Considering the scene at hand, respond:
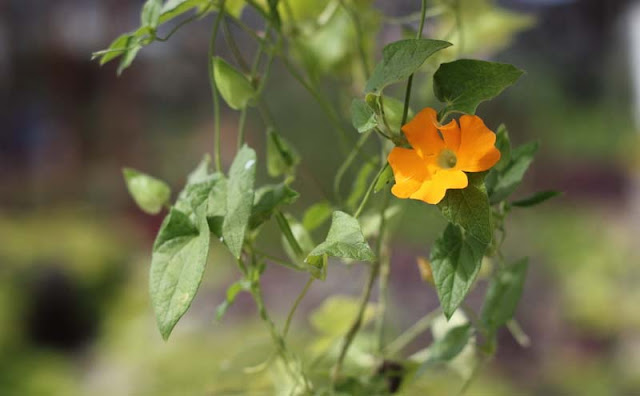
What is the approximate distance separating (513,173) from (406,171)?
0.05 meters

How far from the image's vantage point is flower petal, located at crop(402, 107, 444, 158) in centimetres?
23

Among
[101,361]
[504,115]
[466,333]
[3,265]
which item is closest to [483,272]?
[466,333]

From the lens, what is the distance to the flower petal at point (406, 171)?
22 centimetres

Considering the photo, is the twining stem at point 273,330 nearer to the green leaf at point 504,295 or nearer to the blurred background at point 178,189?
the green leaf at point 504,295

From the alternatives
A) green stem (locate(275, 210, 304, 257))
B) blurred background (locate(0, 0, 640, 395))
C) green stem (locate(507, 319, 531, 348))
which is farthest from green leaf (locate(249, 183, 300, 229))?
blurred background (locate(0, 0, 640, 395))

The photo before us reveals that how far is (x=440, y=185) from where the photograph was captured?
0.22 metres

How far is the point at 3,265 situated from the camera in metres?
1.95

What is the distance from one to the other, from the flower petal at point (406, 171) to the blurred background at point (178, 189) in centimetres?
119

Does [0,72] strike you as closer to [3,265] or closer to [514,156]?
[3,265]

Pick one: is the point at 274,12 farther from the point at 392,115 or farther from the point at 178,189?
the point at 178,189

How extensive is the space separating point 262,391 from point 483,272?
0.13m

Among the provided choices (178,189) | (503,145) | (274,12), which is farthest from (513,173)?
(178,189)

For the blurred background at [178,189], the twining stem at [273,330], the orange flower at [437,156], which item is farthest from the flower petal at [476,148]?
the blurred background at [178,189]

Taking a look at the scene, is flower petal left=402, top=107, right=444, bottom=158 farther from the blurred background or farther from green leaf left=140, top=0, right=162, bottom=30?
the blurred background
